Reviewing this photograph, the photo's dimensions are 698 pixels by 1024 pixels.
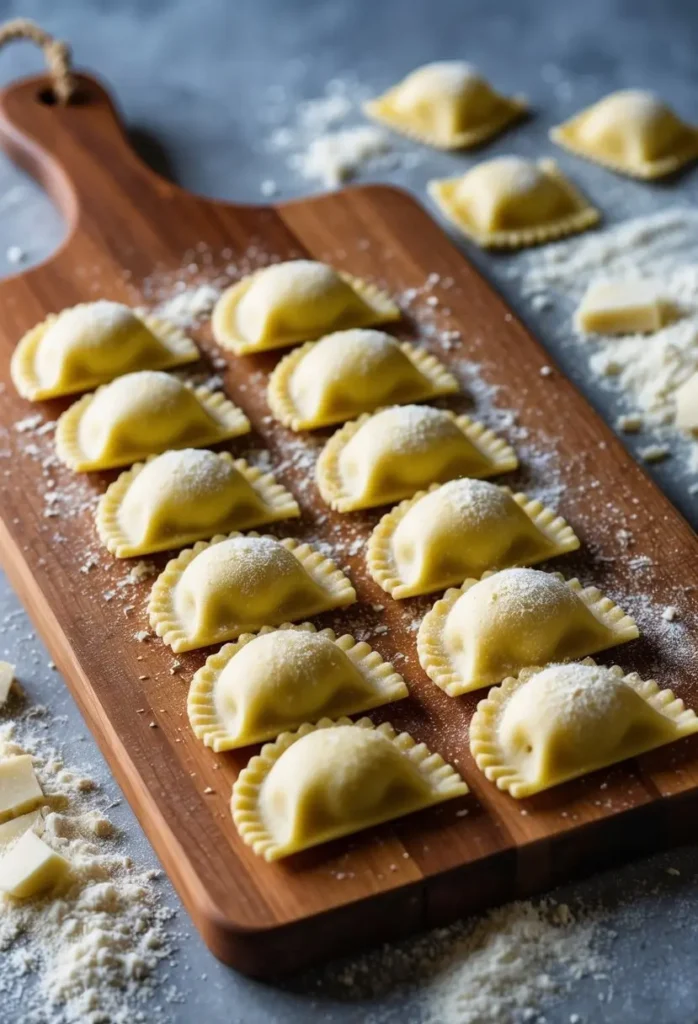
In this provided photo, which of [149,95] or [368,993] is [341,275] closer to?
[149,95]

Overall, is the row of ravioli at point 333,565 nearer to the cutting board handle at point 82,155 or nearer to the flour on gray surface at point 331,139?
the cutting board handle at point 82,155

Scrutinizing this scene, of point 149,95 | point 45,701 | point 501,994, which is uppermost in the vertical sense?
point 149,95

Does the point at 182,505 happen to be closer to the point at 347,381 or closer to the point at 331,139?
the point at 347,381

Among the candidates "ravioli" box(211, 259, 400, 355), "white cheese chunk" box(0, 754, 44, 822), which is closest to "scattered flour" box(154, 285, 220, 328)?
"ravioli" box(211, 259, 400, 355)

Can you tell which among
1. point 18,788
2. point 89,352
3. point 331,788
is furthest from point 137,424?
point 331,788

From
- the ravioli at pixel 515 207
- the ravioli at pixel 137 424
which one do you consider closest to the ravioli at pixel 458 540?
the ravioli at pixel 137 424

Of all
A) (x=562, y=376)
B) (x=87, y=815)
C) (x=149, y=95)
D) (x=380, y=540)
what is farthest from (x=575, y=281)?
(x=87, y=815)

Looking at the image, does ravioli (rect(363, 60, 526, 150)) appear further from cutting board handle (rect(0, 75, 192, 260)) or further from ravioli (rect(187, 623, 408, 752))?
ravioli (rect(187, 623, 408, 752))
